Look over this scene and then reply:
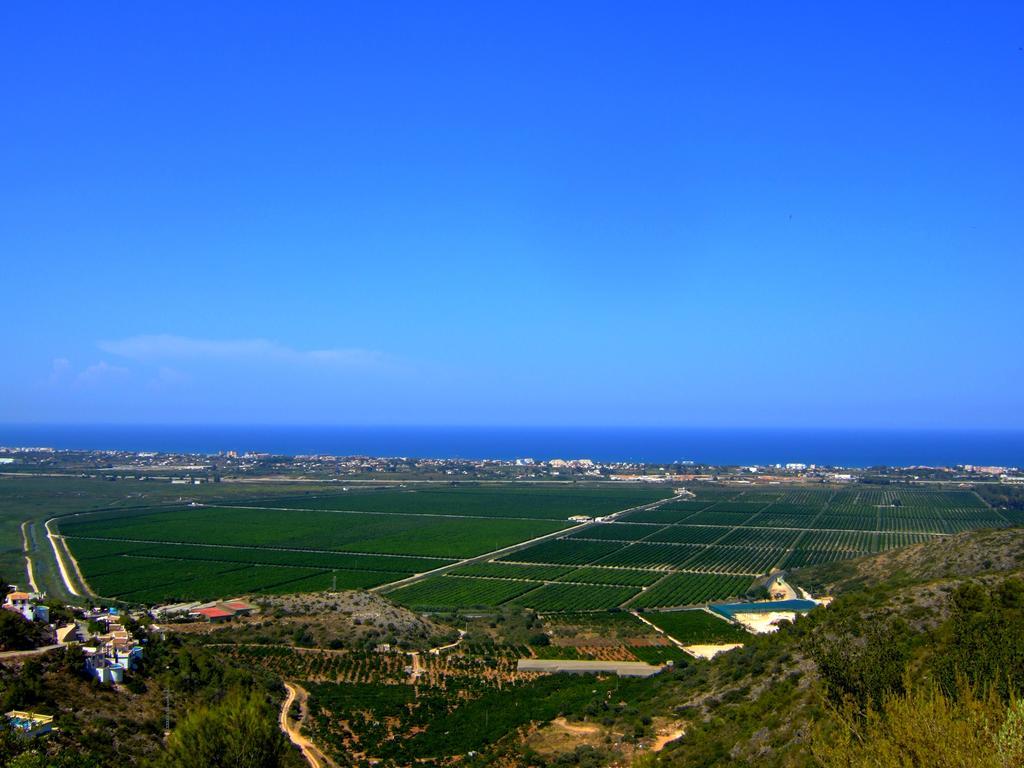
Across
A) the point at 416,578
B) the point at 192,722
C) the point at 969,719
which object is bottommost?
the point at 416,578

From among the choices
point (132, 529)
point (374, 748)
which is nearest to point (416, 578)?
point (374, 748)

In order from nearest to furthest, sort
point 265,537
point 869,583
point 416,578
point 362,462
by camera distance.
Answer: point 869,583, point 416,578, point 265,537, point 362,462

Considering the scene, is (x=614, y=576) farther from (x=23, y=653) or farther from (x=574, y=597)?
(x=23, y=653)

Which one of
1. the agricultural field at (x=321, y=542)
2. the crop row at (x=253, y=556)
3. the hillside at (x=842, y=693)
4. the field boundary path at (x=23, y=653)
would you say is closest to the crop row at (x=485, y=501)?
the agricultural field at (x=321, y=542)

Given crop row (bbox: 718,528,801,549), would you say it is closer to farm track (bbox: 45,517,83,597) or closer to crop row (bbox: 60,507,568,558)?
crop row (bbox: 60,507,568,558)

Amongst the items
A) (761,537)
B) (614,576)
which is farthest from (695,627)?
(761,537)

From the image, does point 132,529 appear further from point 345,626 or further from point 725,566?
point 725,566

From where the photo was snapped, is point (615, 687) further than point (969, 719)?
Yes

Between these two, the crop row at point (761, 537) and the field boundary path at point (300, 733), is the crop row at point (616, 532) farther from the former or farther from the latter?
the field boundary path at point (300, 733)
